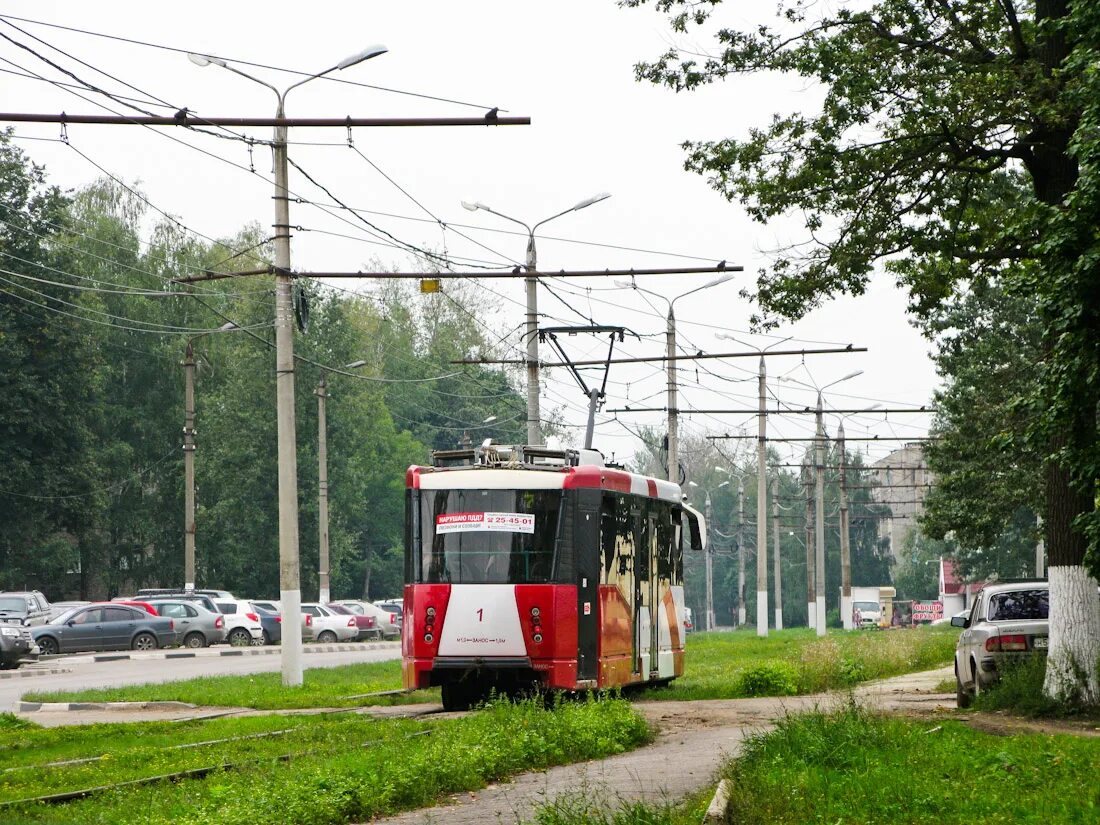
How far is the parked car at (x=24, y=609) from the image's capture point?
46.4 m

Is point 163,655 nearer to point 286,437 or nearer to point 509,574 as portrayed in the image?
point 286,437

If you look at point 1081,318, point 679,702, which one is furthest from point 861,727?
point 679,702

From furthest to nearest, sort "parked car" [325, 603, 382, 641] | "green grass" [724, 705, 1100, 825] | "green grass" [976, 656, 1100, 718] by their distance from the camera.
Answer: "parked car" [325, 603, 382, 641] < "green grass" [976, 656, 1100, 718] < "green grass" [724, 705, 1100, 825]

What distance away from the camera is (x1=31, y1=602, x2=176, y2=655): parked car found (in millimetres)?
43969

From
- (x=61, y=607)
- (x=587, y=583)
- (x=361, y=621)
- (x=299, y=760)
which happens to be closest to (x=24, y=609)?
(x=61, y=607)

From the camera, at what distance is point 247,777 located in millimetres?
12188

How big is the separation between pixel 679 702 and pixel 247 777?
10810mm

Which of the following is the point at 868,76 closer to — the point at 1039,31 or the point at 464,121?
the point at 1039,31

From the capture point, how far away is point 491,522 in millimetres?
19531

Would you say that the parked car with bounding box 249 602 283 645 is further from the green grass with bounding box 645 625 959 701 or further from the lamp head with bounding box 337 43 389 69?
the lamp head with bounding box 337 43 389 69

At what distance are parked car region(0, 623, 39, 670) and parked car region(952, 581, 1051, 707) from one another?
80.1ft

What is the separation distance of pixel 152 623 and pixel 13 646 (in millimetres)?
8657

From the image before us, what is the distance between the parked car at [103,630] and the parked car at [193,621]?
23.6 inches

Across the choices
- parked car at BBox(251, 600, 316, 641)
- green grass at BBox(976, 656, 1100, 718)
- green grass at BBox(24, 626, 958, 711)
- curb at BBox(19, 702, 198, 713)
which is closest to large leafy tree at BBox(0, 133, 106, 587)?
parked car at BBox(251, 600, 316, 641)
